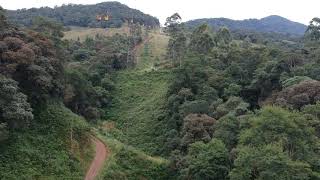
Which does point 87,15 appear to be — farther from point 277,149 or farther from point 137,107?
point 277,149

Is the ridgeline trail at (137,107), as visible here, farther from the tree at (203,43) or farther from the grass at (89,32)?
the grass at (89,32)

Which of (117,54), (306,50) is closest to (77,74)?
(117,54)

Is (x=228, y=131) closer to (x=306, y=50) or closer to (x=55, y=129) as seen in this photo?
(x=55, y=129)

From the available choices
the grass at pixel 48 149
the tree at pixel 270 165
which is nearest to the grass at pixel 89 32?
the grass at pixel 48 149

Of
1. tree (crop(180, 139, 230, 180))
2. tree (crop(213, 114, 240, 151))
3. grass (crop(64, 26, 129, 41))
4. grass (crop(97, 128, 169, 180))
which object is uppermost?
grass (crop(64, 26, 129, 41))

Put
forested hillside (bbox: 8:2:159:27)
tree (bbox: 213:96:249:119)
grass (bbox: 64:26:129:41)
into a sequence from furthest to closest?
forested hillside (bbox: 8:2:159:27)
grass (bbox: 64:26:129:41)
tree (bbox: 213:96:249:119)

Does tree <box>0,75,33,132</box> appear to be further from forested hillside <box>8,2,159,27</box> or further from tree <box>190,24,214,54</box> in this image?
forested hillside <box>8,2,159,27</box>

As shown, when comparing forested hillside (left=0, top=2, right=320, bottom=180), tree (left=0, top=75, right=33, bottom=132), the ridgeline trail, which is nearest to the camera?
tree (left=0, top=75, right=33, bottom=132)

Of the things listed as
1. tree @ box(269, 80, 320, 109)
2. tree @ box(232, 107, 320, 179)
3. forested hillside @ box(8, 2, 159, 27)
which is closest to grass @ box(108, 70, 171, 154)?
tree @ box(269, 80, 320, 109)

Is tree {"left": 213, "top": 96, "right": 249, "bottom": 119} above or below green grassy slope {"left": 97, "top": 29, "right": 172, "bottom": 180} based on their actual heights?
above
